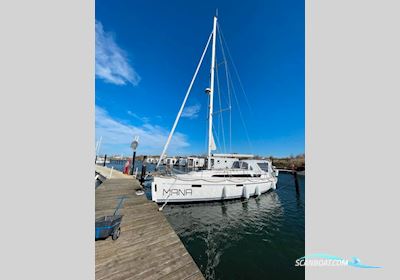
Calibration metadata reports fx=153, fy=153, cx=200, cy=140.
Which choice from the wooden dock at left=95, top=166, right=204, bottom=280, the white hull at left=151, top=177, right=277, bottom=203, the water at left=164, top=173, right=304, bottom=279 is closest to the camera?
the wooden dock at left=95, top=166, right=204, bottom=280

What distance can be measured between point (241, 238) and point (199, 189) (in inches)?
202

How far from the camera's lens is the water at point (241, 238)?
545 centimetres

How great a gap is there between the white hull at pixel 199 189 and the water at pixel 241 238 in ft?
2.24

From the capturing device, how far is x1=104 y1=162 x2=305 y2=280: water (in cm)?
545

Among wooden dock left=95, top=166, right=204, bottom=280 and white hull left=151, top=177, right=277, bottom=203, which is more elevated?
wooden dock left=95, top=166, right=204, bottom=280

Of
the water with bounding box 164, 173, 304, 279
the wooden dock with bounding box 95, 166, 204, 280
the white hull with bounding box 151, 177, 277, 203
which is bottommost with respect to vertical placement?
the water with bounding box 164, 173, 304, 279

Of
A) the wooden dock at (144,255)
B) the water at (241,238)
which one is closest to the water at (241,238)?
the water at (241,238)

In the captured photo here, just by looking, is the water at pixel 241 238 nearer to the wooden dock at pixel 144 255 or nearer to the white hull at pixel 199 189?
the white hull at pixel 199 189

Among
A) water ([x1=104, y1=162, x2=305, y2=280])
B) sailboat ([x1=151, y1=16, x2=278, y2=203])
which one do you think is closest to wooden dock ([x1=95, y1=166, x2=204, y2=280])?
water ([x1=104, y1=162, x2=305, y2=280])

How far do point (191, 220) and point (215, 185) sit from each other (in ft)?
12.6

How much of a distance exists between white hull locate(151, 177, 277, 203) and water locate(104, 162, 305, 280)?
682 millimetres

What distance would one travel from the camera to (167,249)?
4145mm

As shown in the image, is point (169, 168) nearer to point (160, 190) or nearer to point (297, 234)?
point (160, 190)

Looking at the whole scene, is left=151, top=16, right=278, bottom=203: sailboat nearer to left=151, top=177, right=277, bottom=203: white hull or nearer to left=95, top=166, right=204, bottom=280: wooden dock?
left=151, top=177, right=277, bottom=203: white hull
